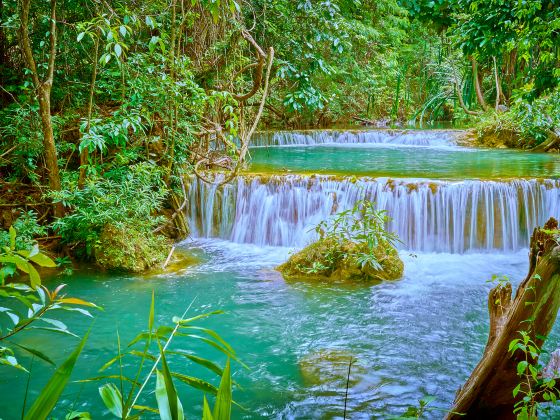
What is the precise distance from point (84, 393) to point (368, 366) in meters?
2.14

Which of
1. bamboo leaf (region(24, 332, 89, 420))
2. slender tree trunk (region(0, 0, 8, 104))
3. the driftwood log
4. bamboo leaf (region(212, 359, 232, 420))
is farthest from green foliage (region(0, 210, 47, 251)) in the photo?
bamboo leaf (region(212, 359, 232, 420))

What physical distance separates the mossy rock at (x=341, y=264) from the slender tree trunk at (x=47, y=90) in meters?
3.07

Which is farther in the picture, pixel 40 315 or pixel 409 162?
pixel 409 162

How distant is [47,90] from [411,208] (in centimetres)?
512

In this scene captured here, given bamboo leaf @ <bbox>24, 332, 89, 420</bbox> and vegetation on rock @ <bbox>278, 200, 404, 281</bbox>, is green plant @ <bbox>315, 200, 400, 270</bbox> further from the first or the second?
bamboo leaf @ <bbox>24, 332, 89, 420</bbox>

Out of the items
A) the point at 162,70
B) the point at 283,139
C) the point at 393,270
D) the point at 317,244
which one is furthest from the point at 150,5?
the point at 283,139

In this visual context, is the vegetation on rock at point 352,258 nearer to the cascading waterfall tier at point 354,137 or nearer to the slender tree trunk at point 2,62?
the slender tree trunk at point 2,62

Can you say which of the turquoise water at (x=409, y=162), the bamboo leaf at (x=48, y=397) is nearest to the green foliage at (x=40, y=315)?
the bamboo leaf at (x=48, y=397)

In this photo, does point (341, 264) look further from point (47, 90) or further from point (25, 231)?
point (47, 90)

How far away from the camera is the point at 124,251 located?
6.50 metres

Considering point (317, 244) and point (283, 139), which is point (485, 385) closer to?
point (317, 244)

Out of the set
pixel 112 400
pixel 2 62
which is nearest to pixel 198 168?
pixel 2 62

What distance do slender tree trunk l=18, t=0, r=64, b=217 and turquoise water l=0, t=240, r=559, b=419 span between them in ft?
4.19

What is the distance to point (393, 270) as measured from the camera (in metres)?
6.41
